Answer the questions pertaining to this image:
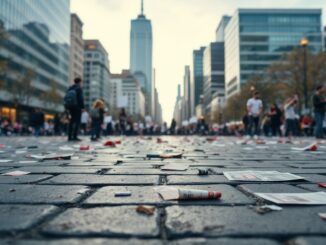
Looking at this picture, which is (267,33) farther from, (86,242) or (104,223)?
(86,242)

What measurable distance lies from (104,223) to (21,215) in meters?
0.47

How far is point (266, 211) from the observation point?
1.79 metres

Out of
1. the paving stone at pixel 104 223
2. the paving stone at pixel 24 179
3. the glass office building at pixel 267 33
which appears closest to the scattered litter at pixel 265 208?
the paving stone at pixel 104 223

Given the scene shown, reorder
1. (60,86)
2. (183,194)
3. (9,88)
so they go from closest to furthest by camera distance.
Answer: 1. (183,194)
2. (9,88)
3. (60,86)

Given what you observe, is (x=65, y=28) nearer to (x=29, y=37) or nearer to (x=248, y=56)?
(x=29, y=37)

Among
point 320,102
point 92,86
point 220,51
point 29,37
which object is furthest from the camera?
point 220,51

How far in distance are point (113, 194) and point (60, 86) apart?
85.0m

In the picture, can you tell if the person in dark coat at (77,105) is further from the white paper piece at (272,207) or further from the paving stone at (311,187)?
the white paper piece at (272,207)

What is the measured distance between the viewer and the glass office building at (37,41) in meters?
51.5

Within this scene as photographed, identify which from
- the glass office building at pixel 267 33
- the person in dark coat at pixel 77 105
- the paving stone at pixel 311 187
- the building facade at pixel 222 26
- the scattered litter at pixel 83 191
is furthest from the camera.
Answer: the building facade at pixel 222 26

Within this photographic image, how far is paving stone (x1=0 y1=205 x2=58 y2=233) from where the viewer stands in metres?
1.50

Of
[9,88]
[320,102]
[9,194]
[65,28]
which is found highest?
[65,28]

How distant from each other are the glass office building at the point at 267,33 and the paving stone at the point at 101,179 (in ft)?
305

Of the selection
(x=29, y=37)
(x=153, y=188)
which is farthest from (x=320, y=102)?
(x=29, y=37)
